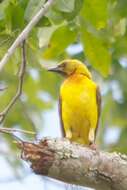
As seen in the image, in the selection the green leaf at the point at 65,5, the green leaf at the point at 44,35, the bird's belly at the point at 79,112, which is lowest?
the bird's belly at the point at 79,112

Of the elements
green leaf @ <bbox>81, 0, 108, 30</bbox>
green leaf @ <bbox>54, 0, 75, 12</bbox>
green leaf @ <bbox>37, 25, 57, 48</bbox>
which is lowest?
green leaf @ <bbox>37, 25, 57, 48</bbox>

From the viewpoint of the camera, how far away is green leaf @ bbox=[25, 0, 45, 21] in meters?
3.82

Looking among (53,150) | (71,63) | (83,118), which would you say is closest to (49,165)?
(53,150)

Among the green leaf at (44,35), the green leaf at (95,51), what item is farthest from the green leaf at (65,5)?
the green leaf at (95,51)

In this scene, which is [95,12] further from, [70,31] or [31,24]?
[31,24]

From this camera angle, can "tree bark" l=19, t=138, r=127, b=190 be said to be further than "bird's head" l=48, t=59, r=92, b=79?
No

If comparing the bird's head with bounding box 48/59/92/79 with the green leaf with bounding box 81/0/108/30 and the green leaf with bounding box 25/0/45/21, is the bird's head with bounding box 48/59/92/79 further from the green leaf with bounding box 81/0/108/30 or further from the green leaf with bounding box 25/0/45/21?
the green leaf with bounding box 25/0/45/21

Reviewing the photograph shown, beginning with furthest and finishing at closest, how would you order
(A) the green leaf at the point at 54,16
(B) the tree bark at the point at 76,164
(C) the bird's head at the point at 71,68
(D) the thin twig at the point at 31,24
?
(C) the bird's head at the point at 71,68 → (A) the green leaf at the point at 54,16 → (B) the tree bark at the point at 76,164 → (D) the thin twig at the point at 31,24

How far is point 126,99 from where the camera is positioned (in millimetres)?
6926

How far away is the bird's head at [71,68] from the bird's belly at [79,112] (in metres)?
0.32

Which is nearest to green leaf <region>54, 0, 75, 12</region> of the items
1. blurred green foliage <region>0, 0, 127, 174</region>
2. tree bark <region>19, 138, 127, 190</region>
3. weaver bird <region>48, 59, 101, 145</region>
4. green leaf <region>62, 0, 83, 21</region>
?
blurred green foliage <region>0, 0, 127, 174</region>

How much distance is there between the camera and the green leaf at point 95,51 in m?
4.41

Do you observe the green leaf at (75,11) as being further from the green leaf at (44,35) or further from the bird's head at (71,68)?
the bird's head at (71,68)

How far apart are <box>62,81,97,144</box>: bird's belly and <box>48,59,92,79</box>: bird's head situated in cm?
32
